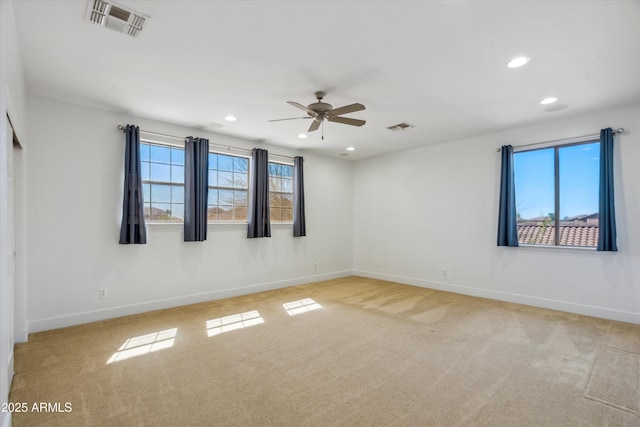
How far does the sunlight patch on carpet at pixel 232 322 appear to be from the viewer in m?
3.69

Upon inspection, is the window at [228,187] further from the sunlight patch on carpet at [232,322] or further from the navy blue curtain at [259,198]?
the sunlight patch on carpet at [232,322]

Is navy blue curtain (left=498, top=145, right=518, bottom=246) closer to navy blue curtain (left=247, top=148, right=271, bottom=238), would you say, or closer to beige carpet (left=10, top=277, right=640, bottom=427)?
beige carpet (left=10, top=277, right=640, bottom=427)

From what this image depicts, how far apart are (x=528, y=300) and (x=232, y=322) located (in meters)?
4.52

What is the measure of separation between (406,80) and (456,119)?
5.46ft

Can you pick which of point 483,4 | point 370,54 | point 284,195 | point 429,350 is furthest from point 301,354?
point 284,195

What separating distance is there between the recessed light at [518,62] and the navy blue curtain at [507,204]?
7.63ft

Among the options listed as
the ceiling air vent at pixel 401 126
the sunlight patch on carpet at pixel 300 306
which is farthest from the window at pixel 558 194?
the sunlight patch on carpet at pixel 300 306

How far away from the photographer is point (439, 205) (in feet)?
19.4

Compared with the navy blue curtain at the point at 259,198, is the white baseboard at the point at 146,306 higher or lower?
lower

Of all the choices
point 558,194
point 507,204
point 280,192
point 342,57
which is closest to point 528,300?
point 507,204

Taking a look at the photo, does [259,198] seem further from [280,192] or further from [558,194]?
[558,194]

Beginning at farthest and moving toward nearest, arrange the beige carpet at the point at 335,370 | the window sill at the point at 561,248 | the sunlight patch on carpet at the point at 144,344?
the window sill at the point at 561,248 → the sunlight patch on carpet at the point at 144,344 → the beige carpet at the point at 335,370

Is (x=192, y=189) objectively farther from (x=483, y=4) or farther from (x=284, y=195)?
(x=483, y=4)

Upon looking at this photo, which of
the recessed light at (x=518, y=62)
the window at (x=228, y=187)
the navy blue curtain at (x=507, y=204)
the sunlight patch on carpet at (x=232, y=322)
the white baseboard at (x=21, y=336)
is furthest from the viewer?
the window at (x=228, y=187)
